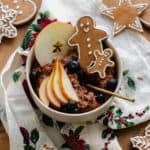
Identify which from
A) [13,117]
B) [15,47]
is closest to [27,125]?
[13,117]

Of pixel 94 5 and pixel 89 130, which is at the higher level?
pixel 94 5

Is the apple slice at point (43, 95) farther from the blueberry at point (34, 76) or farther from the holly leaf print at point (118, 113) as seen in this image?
the holly leaf print at point (118, 113)

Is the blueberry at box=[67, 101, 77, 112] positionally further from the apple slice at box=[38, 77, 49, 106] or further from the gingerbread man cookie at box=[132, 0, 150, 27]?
the gingerbread man cookie at box=[132, 0, 150, 27]

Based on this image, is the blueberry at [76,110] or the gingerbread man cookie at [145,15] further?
the gingerbread man cookie at [145,15]

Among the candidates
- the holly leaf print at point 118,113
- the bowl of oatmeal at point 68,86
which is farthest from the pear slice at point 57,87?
the holly leaf print at point 118,113

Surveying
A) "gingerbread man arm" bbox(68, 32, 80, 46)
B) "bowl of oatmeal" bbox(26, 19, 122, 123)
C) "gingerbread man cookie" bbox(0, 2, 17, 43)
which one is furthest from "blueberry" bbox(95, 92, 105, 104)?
"gingerbread man cookie" bbox(0, 2, 17, 43)

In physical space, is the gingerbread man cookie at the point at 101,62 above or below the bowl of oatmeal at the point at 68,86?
above

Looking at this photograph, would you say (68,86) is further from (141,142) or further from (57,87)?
(141,142)

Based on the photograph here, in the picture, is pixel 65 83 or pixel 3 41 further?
pixel 3 41

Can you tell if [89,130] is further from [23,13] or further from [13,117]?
[23,13]
